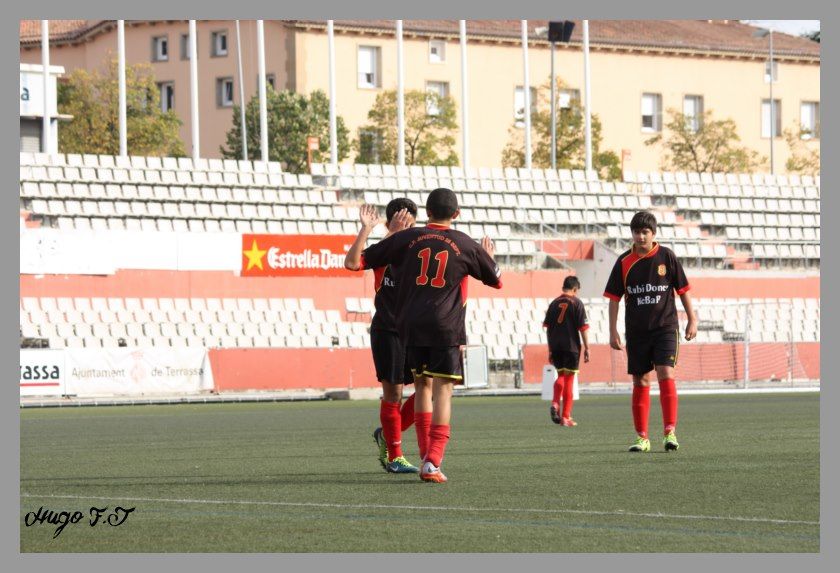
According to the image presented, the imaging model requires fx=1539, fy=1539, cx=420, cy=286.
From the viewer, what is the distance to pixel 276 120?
61688mm

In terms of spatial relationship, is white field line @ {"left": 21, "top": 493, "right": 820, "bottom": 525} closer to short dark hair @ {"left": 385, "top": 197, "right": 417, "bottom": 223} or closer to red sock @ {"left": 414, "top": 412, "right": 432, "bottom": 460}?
red sock @ {"left": 414, "top": 412, "right": 432, "bottom": 460}

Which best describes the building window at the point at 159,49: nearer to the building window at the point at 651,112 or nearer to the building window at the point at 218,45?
the building window at the point at 218,45

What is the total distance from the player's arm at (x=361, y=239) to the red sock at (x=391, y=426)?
4.60 ft

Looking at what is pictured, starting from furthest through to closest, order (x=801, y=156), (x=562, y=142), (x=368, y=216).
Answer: (x=801, y=156) < (x=562, y=142) < (x=368, y=216)

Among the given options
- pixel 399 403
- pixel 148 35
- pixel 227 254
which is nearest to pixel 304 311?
pixel 227 254

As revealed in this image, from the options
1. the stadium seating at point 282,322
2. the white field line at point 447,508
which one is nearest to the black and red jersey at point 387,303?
the white field line at point 447,508

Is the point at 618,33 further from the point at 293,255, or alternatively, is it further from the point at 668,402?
the point at 668,402

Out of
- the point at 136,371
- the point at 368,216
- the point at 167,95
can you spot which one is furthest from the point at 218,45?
the point at 368,216

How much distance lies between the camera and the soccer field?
7.56m

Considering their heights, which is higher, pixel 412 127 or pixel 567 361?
pixel 412 127

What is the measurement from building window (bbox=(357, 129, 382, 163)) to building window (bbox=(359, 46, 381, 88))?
14.7 feet

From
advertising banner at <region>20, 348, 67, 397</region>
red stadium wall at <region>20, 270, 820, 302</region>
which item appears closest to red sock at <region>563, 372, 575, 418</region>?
advertising banner at <region>20, 348, 67, 397</region>

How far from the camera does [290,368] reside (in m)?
31.6

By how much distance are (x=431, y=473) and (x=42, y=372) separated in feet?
64.9
